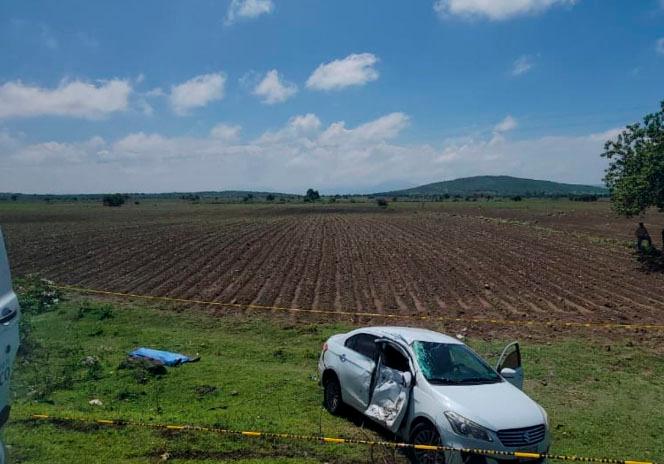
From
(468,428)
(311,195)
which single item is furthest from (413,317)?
(311,195)

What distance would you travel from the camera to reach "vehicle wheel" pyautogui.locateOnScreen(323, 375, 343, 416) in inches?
351

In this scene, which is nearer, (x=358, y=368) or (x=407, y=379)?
(x=407, y=379)

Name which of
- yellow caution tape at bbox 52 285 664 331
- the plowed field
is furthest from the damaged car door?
the plowed field

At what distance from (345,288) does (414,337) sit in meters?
12.7

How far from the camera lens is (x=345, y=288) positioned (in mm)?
21109

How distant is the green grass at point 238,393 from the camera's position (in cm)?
689

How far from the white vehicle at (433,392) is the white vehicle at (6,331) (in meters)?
4.76

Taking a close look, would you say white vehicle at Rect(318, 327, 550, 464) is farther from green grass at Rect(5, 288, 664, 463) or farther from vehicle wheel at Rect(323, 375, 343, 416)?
green grass at Rect(5, 288, 664, 463)

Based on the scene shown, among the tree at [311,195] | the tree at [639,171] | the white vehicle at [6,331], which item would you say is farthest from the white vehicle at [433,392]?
the tree at [311,195]

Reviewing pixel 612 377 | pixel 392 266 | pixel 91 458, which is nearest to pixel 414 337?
pixel 91 458

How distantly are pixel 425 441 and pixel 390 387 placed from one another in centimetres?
104

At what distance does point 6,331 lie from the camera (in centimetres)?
369

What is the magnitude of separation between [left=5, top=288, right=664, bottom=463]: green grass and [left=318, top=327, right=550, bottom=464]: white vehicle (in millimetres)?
503

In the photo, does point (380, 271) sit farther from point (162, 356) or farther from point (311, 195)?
point (311, 195)
